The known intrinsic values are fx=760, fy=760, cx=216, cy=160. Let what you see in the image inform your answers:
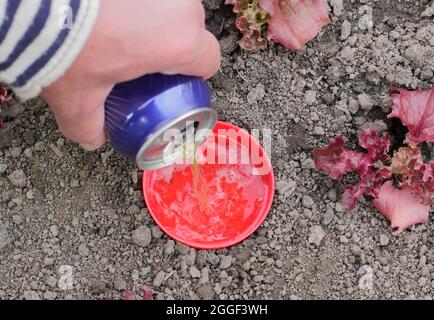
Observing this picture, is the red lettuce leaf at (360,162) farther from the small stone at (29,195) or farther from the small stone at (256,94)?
the small stone at (29,195)

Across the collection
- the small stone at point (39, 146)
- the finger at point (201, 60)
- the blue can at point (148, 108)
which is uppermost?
the finger at point (201, 60)

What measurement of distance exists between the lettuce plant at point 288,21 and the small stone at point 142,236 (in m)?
0.50

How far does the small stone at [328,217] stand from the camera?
1744mm

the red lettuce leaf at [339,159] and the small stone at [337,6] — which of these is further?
the small stone at [337,6]

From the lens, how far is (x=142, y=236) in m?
1.73

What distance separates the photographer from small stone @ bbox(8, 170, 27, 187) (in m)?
1.76

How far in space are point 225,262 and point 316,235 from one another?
216 mm

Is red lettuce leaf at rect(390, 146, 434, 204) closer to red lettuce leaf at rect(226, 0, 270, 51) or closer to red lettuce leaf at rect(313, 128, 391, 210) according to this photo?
red lettuce leaf at rect(313, 128, 391, 210)

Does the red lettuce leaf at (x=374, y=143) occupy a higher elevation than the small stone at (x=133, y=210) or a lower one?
higher

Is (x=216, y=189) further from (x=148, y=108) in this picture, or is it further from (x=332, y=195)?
(x=148, y=108)

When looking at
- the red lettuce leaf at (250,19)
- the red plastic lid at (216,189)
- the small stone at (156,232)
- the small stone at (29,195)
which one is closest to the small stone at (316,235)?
the red plastic lid at (216,189)

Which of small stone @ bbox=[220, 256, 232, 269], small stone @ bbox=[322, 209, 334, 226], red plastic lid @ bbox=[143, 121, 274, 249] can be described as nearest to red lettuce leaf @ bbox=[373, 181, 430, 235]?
small stone @ bbox=[322, 209, 334, 226]

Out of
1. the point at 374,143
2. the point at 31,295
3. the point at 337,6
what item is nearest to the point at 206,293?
the point at 31,295
